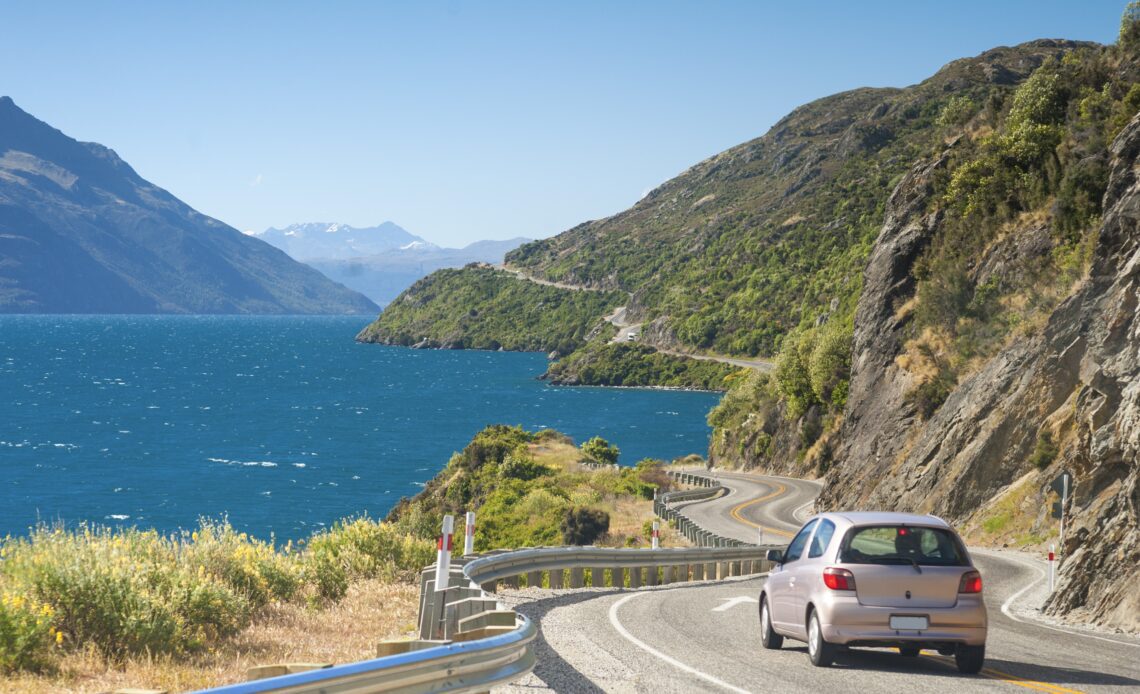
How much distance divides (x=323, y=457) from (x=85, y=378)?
86.1 meters

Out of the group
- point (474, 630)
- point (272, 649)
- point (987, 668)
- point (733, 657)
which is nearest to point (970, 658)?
point (987, 668)

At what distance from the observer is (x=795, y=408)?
7381 cm

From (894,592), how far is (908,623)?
30 cm

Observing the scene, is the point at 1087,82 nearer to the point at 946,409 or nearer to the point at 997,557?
the point at 946,409

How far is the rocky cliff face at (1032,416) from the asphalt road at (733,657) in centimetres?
177

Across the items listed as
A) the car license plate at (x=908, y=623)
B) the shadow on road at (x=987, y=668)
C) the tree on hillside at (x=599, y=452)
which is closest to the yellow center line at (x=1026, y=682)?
the shadow on road at (x=987, y=668)

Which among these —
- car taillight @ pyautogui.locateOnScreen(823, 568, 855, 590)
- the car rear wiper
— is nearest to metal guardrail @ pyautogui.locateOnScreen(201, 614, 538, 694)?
car taillight @ pyautogui.locateOnScreen(823, 568, 855, 590)

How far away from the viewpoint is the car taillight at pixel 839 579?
400 inches

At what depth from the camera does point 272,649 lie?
1045cm

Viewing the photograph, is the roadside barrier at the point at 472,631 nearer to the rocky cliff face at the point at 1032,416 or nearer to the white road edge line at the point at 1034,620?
the white road edge line at the point at 1034,620

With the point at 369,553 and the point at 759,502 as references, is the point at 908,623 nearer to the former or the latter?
the point at 369,553

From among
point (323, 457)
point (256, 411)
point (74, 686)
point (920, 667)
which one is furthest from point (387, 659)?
point (256, 411)

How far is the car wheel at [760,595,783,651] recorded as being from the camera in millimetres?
11977

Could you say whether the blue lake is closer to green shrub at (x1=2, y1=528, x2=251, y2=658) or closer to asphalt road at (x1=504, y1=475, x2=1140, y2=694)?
asphalt road at (x1=504, y1=475, x2=1140, y2=694)
